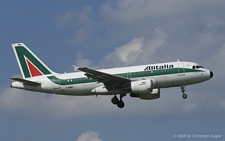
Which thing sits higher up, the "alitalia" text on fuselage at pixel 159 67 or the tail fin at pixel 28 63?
the tail fin at pixel 28 63

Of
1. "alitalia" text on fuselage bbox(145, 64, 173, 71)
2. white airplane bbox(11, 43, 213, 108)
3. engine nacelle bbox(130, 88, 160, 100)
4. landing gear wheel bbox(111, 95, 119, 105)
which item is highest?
"alitalia" text on fuselage bbox(145, 64, 173, 71)

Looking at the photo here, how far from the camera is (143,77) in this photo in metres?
73.5

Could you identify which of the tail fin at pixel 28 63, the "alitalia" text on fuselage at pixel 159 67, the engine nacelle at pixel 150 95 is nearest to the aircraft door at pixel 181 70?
the "alitalia" text on fuselage at pixel 159 67

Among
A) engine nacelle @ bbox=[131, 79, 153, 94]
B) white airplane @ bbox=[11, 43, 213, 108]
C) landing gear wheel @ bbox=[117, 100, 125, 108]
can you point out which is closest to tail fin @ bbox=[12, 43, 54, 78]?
white airplane @ bbox=[11, 43, 213, 108]

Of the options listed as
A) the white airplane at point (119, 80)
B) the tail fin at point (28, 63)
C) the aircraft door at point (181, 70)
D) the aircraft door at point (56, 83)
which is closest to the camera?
the white airplane at point (119, 80)

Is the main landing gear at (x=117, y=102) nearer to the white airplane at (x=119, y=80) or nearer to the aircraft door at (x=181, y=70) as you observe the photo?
the white airplane at (x=119, y=80)

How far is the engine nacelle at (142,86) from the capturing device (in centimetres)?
7231

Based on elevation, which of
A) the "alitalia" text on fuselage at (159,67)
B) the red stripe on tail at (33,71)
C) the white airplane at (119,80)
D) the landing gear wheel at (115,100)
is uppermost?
the red stripe on tail at (33,71)

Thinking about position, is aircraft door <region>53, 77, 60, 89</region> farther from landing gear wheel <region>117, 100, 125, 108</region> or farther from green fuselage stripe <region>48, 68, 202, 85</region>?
landing gear wheel <region>117, 100, 125, 108</region>

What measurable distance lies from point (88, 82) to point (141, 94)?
24.1ft

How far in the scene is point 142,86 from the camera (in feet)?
238

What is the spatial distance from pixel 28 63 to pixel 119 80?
45.1 ft

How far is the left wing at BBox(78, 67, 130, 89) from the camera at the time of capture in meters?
71.8

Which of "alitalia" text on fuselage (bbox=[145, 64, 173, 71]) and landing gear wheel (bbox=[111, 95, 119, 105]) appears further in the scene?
landing gear wheel (bbox=[111, 95, 119, 105])
